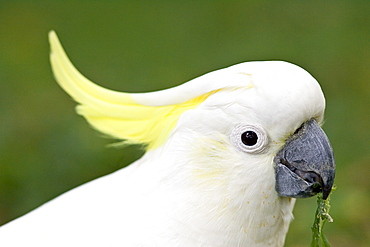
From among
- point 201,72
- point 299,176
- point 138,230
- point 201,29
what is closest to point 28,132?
point 201,72

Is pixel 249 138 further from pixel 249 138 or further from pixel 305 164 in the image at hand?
pixel 305 164

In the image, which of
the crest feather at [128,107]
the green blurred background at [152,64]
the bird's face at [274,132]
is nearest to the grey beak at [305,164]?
the bird's face at [274,132]

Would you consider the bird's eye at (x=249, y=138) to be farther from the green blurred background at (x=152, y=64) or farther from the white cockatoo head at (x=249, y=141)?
the green blurred background at (x=152, y=64)

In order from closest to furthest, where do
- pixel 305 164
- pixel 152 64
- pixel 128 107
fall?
pixel 305 164 → pixel 128 107 → pixel 152 64

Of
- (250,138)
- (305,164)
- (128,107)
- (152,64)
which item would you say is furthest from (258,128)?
(152,64)

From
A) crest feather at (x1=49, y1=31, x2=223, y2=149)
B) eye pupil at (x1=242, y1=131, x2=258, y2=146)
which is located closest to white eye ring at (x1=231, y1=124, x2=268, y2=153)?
eye pupil at (x1=242, y1=131, x2=258, y2=146)

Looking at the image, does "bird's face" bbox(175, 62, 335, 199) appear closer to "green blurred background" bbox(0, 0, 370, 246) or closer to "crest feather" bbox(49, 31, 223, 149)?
"crest feather" bbox(49, 31, 223, 149)
